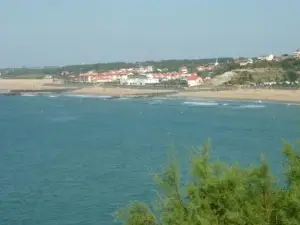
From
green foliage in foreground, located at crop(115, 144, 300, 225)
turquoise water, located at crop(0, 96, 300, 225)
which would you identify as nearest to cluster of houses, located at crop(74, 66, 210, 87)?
turquoise water, located at crop(0, 96, 300, 225)

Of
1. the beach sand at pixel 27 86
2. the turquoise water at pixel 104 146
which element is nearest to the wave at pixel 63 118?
the turquoise water at pixel 104 146

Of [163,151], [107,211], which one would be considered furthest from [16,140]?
[107,211]

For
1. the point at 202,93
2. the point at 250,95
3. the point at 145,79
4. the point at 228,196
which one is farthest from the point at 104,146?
the point at 145,79

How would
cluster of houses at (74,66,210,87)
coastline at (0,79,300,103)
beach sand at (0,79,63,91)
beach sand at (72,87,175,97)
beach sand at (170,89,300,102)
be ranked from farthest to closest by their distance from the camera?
1. beach sand at (0,79,63,91)
2. cluster of houses at (74,66,210,87)
3. beach sand at (72,87,175,97)
4. coastline at (0,79,300,103)
5. beach sand at (170,89,300,102)

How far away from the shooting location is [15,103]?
144ft

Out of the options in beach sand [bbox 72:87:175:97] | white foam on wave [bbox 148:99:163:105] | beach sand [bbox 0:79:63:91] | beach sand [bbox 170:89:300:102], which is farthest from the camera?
beach sand [bbox 0:79:63:91]

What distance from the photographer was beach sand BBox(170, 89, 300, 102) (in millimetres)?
38625

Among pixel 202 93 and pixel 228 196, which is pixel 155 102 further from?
pixel 228 196

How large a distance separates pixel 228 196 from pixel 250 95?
Result: 38195 millimetres

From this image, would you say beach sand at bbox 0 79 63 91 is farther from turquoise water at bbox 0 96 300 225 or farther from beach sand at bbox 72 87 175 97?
turquoise water at bbox 0 96 300 225

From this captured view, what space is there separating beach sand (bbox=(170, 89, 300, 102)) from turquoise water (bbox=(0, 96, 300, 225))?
89.6 inches

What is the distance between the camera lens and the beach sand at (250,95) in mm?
38625

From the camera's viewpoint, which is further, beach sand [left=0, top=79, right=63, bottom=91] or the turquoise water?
beach sand [left=0, top=79, right=63, bottom=91]

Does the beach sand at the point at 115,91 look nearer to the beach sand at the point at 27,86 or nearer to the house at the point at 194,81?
the house at the point at 194,81
